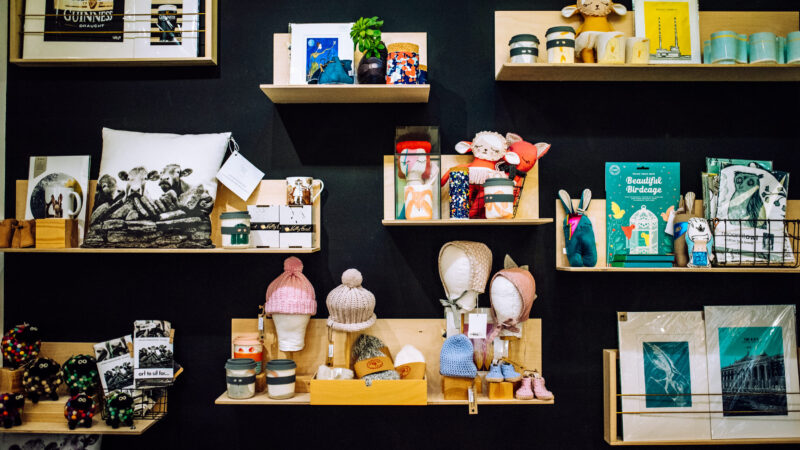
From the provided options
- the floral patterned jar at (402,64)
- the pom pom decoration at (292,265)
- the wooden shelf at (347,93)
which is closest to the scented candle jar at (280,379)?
the pom pom decoration at (292,265)

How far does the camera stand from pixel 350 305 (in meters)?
1.88

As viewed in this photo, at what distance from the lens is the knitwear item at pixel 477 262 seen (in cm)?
193

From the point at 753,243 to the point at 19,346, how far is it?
2810 millimetres

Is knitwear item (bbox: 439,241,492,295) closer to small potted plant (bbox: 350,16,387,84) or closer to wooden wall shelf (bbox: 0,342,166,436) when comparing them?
small potted plant (bbox: 350,16,387,84)

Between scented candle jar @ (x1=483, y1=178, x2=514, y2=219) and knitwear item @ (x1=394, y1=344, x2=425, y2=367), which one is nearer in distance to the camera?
scented candle jar @ (x1=483, y1=178, x2=514, y2=219)

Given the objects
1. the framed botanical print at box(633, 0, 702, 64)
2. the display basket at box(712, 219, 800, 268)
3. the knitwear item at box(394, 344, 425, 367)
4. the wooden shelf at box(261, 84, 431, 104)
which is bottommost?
the knitwear item at box(394, 344, 425, 367)

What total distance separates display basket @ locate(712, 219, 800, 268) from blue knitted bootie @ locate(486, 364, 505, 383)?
91 centimetres

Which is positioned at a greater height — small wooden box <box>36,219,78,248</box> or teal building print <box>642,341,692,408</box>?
small wooden box <box>36,219,78,248</box>

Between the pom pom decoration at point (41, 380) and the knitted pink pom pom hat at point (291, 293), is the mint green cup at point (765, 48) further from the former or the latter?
the pom pom decoration at point (41, 380)

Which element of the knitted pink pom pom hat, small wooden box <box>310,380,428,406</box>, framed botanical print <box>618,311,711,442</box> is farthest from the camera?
framed botanical print <box>618,311,711,442</box>

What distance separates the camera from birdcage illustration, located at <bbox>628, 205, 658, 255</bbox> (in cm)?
202

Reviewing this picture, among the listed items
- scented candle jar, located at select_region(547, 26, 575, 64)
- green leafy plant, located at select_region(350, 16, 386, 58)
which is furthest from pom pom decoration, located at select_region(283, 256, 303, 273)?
scented candle jar, located at select_region(547, 26, 575, 64)

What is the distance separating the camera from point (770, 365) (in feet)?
6.74

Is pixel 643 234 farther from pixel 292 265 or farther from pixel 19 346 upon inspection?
pixel 19 346
